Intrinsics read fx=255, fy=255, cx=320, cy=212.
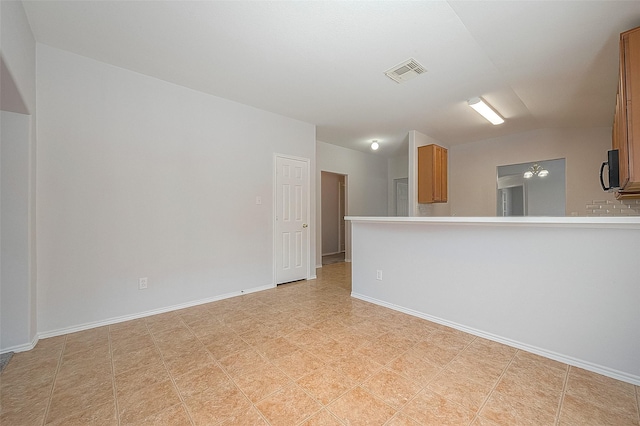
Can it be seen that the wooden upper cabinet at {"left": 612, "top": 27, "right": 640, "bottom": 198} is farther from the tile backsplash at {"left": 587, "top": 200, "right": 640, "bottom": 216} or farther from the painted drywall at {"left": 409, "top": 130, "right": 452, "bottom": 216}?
the painted drywall at {"left": 409, "top": 130, "right": 452, "bottom": 216}

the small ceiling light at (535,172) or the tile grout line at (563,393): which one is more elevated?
the small ceiling light at (535,172)

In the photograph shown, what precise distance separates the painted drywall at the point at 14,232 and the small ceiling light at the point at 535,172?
22.3ft

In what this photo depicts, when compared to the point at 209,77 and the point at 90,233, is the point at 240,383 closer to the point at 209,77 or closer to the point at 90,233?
the point at 90,233

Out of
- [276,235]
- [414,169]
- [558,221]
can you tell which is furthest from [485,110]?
[276,235]

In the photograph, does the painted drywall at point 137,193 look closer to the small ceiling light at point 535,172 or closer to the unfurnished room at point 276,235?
the unfurnished room at point 276,235

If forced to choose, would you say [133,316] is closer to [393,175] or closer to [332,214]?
[332,214]

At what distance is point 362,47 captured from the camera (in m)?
2.35

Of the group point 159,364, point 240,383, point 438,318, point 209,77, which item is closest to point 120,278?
point 159,364

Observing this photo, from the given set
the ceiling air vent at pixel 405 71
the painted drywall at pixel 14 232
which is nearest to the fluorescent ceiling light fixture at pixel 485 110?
the ceiling air vent at pixel 405 71

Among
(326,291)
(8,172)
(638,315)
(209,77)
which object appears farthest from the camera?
(326,291)

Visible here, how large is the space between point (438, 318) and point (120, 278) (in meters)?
3.35

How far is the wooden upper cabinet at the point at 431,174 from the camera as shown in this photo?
182 inches

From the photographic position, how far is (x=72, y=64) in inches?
97.3

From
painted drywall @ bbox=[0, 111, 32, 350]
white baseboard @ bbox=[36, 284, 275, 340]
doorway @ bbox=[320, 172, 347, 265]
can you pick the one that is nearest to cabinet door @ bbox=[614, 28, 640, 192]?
white baseboard @ bbox=[36, 284, 275, 340]
